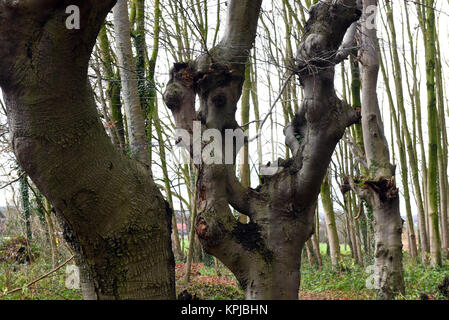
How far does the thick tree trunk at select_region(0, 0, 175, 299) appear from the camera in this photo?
1.91 m

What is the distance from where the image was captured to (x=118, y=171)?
2354 millimetres

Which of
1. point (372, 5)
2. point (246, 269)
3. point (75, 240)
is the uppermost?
point (372, 5)

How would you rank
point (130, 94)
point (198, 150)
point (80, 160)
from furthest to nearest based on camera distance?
point (130, 94) < point (198, 150) < point (80, 160)

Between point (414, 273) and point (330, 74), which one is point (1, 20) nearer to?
point (330, 74)

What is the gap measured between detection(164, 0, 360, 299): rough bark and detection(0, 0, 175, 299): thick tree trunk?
738 mm

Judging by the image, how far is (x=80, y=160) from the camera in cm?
214

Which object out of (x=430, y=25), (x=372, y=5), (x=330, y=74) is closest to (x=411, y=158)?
(x=430, y=25)

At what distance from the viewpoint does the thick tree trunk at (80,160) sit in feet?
6.27

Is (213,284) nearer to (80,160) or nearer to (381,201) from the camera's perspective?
(381,201)

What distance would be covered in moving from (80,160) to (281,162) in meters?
1.90

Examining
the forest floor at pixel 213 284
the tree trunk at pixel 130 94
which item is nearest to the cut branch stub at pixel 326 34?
the tree trunk at pixel 130 94

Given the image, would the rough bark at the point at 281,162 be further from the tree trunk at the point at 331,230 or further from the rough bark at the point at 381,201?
the tree trunk at the point at 331,230

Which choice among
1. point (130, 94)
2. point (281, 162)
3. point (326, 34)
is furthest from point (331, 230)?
point (326, 34)
